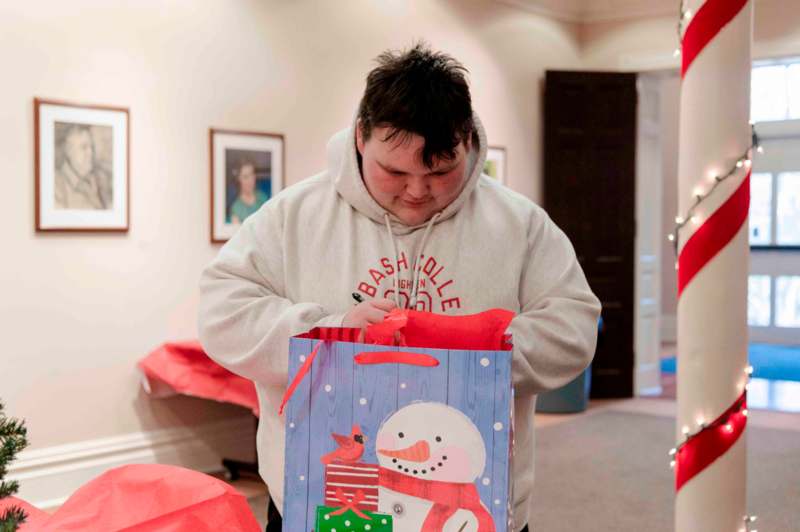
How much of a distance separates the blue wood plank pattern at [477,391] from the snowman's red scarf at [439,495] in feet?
0.05

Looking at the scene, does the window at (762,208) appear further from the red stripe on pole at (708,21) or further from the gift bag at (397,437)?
the gift bag at (397,437)

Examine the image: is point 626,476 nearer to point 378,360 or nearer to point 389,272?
point 389,272

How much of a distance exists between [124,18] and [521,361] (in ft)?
12.6

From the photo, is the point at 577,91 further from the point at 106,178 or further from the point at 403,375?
the point at 403,375

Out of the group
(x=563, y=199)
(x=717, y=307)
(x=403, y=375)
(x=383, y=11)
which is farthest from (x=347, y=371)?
(x=563, y=199)

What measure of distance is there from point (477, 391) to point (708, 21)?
54.4 inches

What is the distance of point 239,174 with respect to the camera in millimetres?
5195

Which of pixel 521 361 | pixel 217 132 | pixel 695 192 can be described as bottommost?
pixel 521 361

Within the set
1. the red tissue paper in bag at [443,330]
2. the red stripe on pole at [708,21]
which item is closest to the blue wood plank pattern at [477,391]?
the red tissue paper in bag at [443,330]

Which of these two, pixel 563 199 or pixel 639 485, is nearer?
pixel 639 485

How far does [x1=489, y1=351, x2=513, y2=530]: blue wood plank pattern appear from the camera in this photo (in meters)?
1.07

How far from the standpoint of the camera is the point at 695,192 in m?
2.18

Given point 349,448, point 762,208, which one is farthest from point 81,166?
point 762,208


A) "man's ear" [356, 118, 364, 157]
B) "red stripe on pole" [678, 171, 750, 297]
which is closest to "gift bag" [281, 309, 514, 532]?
"man's ear" [356, 118, 364, 157]
